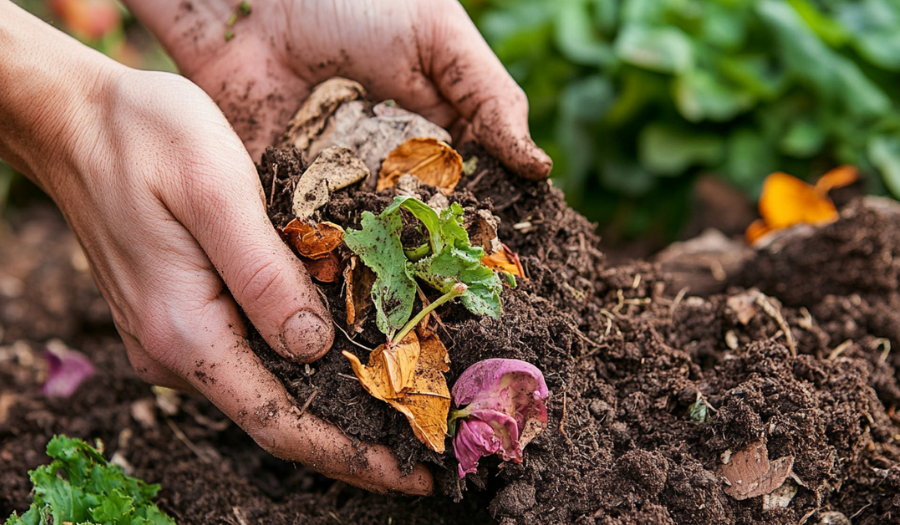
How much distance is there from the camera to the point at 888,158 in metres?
3.37

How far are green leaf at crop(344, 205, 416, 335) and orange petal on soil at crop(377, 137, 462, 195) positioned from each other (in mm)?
292

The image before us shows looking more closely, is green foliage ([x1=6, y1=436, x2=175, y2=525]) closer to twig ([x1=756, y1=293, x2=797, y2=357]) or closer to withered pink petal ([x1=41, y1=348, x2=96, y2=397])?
withered pink petal ([x1=41, y1=348, x2=96, y2=397])

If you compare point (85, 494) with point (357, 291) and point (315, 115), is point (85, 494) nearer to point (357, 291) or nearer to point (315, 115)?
point (357, 291)

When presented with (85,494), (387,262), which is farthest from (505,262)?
(85,494)

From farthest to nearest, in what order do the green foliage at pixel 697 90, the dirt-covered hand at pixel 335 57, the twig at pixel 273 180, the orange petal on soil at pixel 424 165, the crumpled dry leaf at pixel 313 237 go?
1. the green foliage at pixel 697 90
2. the dirt-covered hand at pixel 335 57
3. the orange petal on soil at pixel 424 165
4. the twig at pixel 273 180
5. the crumpled dry leaf at pixel 313 237

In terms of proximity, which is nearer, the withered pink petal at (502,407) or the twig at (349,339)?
the withered pink petal at (502,407)

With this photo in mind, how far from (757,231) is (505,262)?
2.23 metres

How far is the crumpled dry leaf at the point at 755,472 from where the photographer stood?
1.52 metres

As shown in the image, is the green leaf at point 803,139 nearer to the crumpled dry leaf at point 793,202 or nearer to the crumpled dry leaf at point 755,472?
the crumpled dry leaf at point 793,202

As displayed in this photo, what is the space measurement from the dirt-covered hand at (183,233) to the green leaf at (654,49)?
2428mm

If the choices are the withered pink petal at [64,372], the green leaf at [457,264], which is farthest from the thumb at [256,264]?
the withered pink petal at [64,372]

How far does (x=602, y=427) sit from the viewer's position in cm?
162

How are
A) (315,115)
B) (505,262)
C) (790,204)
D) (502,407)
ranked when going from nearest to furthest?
(502,407) < (505,262) < (315,115) < (790,204)

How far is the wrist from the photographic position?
1.67 m
